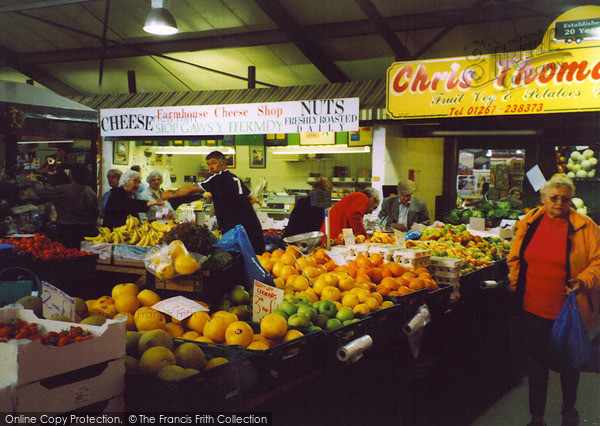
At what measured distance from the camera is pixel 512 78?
6.84 metres

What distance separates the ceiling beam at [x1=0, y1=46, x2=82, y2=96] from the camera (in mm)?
12758

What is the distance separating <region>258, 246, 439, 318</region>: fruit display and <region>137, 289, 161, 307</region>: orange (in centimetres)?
70

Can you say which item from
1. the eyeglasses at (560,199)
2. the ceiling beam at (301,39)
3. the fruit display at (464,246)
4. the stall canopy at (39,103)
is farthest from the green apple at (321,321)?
the ceiling beam at (301,39)

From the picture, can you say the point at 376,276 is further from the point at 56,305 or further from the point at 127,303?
the point at 56,305

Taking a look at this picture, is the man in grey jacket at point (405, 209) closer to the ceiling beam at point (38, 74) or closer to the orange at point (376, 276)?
the orange at point (376, 276)

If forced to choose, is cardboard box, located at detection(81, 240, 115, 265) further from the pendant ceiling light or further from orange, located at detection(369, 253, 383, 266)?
the pendant ceiling light

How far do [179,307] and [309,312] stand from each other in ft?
2.23

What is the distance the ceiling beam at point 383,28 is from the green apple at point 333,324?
22.7 feet

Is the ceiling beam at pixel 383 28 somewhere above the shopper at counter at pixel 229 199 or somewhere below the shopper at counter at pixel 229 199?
above

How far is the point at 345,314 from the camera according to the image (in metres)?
2.80

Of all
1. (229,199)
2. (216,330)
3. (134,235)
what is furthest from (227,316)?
(229,199)

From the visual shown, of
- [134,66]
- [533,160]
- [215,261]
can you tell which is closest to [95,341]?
[215,261]

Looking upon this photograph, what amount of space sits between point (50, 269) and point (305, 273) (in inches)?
71.3

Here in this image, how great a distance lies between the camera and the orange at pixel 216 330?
8.04ft
